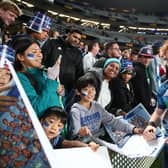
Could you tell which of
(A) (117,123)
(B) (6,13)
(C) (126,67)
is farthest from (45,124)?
(C) (126,67)

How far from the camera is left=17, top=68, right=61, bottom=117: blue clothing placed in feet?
7.30

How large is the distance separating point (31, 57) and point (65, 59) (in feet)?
4.77

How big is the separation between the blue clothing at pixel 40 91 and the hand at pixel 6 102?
1.23 meters

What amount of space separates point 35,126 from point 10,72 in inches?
6.5

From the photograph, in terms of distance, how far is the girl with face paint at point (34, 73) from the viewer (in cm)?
231

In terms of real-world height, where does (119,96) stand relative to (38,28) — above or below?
below

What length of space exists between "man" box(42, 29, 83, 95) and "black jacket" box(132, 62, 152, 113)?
978mm

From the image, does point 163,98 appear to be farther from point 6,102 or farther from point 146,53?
point 146,53

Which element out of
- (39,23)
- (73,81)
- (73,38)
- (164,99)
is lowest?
(73,81)

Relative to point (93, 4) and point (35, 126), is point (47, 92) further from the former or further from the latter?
point (93, 4)

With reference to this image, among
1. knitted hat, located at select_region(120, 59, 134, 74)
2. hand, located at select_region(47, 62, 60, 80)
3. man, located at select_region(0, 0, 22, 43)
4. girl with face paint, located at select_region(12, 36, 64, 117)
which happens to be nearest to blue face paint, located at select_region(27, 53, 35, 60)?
girl with face paint, located at select_region(12, 36, 64, 117)

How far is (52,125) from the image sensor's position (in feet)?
6.18

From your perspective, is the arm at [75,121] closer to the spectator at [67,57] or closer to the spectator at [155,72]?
the spectator at [67,57]

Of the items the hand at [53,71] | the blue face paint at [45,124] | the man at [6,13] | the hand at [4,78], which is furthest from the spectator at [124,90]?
the hand at [4,78]
